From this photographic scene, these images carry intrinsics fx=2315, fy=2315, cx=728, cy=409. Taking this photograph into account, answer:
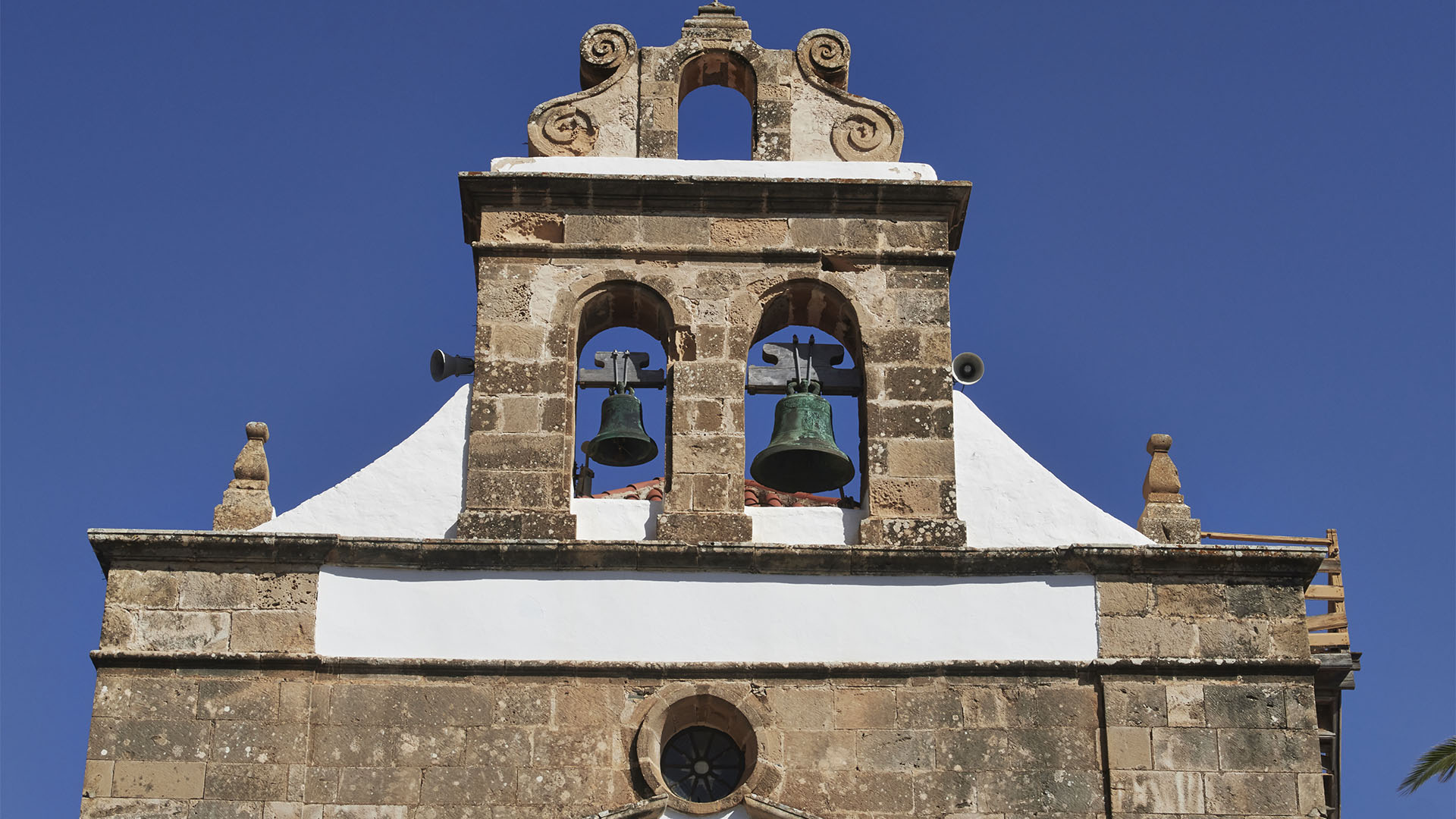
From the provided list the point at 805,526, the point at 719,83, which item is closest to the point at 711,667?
the point at 805,526

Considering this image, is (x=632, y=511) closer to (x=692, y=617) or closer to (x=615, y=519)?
(x=615, y=519)

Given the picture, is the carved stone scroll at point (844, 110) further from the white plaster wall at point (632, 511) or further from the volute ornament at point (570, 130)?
the white plaster wall at point (632, 511)

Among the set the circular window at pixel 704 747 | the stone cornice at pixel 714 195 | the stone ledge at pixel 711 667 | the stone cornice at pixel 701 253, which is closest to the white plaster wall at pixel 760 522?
the stone ledge at pixel 711 667

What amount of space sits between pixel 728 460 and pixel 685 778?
1894mm

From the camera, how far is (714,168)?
14.5 meters

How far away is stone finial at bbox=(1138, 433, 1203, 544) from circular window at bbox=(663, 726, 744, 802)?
9.19 feet

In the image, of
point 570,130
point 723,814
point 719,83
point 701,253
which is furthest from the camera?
point 719,83

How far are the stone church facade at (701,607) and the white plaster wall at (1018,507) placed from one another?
2cm

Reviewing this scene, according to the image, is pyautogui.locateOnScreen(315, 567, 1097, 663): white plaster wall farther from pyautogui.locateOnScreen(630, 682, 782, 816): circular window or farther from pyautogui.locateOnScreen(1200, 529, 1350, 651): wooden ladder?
pyautogui.locateOnScreen(1200, 529, 1350, 651): wooden ladder

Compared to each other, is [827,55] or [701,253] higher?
[827,55]

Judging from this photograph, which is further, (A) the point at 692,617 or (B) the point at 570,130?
(B) the point at 570,130

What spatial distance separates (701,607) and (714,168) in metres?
2.97

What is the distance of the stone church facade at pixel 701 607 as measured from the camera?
12625mm

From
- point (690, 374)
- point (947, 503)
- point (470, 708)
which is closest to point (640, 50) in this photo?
point (690, 374)
